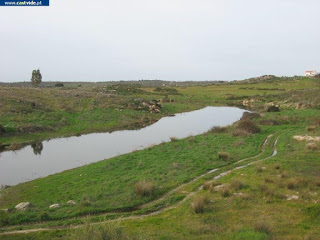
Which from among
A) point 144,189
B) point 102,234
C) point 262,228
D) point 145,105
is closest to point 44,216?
point 144,189

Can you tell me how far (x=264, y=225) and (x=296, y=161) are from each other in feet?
36.5

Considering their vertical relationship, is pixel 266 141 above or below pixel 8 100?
below

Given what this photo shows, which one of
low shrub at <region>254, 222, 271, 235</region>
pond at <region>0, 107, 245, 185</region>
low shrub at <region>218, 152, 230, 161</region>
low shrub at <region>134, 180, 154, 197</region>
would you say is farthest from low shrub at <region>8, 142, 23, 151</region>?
low shrub at <region>254, 222, 271, 235</region>

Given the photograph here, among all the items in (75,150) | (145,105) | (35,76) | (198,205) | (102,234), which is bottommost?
(75,150)

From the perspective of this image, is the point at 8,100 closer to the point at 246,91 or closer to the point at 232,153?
the point at 232,153

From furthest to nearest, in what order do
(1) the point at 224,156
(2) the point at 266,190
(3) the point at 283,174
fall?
(1) the point at 224,156 → (3) the point at 283,174 → (2) the point at 266,190

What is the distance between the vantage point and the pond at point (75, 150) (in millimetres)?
26156

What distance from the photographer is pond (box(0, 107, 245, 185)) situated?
26.2m

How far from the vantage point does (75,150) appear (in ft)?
109

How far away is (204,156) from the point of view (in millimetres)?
25531

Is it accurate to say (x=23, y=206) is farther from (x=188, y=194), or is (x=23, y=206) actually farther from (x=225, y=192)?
(x=225, y=192)

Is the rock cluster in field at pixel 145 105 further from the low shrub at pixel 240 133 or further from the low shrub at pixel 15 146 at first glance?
the low shrub at pixel 240 133

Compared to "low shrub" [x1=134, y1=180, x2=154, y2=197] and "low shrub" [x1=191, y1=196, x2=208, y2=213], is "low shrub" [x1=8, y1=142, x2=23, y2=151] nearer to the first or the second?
"low shrub" [x1=134, y1=180, x2=154, y2=197]

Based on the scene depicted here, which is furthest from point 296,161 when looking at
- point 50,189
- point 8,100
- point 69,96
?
point 69,96
